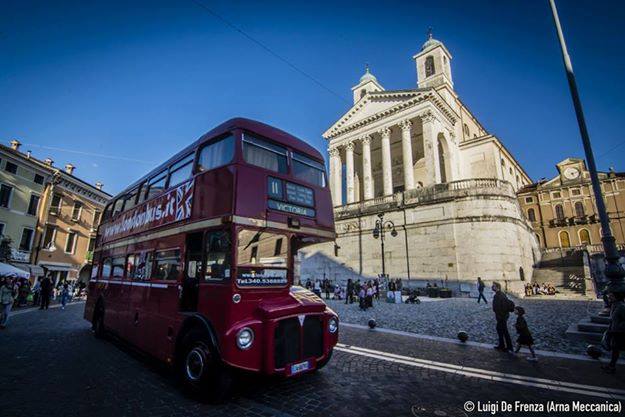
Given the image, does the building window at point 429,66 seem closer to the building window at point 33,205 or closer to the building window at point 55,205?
the building window at point 55,205

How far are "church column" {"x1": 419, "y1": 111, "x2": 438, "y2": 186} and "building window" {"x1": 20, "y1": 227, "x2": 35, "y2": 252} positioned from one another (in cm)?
3784

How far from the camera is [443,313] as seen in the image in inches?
539

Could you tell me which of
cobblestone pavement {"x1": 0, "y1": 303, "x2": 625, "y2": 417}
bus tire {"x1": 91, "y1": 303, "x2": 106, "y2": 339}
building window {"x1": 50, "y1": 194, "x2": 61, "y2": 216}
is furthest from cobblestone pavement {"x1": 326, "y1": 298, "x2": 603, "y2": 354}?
building window {"x1": 50, "y1": 194, "x2": 61, "y2": 216}

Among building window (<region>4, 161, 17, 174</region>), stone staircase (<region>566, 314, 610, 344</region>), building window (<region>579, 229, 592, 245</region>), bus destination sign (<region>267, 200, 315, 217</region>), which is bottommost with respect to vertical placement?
stone staircase (<region>566, 314, 610, 344</region>)

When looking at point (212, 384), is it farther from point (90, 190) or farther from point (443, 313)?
point (90, 190)

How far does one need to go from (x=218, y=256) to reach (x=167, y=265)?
1.86 meters

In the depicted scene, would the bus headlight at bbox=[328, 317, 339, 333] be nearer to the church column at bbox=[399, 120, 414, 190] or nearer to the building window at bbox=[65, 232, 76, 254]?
the church column at bbox=[399, 120, 414, 190]

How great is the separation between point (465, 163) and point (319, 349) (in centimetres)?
4286

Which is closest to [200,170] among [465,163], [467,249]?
[467,249]

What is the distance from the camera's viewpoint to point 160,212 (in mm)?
6578

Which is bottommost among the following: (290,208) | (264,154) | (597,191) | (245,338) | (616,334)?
(616,334)

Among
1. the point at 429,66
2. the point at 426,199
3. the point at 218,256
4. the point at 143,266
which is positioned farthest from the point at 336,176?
the point at 218,256

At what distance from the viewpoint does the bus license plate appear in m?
4.52

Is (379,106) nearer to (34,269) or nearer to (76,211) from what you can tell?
(76,211)
